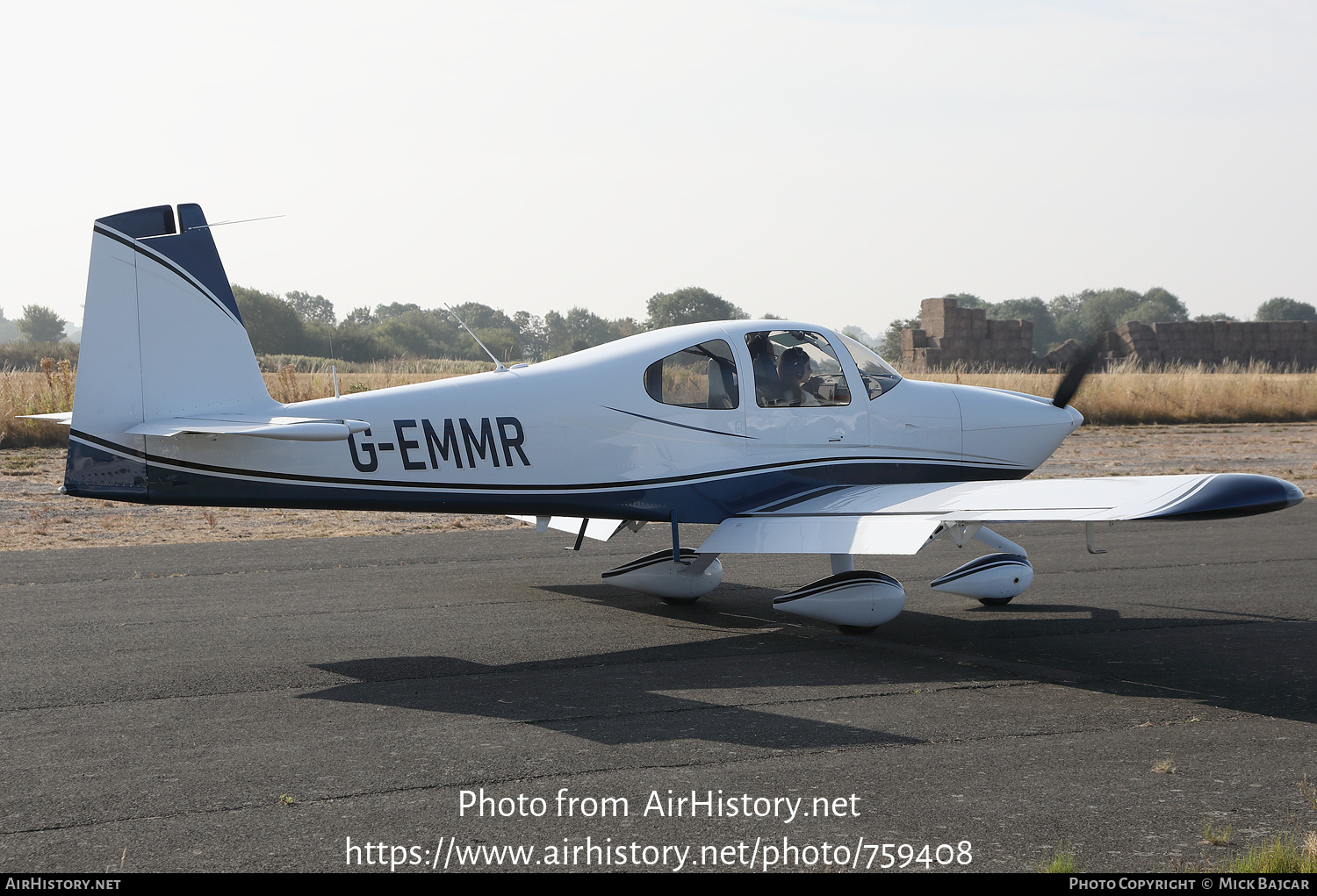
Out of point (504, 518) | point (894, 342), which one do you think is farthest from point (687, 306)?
point (504, 518)

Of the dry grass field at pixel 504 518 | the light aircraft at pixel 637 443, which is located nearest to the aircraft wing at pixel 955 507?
the light aircraft at pixel 637 443

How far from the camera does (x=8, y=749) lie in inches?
211

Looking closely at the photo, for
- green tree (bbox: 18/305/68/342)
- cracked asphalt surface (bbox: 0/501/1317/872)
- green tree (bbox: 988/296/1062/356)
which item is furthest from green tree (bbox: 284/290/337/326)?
cracked asphalt surface (bbox: 0/501/1317/872)

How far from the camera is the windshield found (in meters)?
9.12

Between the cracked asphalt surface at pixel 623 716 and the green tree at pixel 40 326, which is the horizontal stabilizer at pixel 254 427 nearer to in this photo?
the cracked asphalt surface at pixel 623 716

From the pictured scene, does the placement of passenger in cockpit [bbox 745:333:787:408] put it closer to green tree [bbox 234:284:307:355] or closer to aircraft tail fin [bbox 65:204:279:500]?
aircraft tail fin [bbox 65:204:279:500]

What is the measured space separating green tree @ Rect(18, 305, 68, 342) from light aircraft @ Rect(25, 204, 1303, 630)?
13024 centimetres

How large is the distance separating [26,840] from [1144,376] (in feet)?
115

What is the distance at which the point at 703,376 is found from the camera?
8633 millimetres

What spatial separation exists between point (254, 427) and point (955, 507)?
15.3 feet

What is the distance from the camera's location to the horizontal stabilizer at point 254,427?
6836mm

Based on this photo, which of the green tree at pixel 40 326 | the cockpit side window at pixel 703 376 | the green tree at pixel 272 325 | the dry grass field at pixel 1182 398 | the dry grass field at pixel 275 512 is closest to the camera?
the cockpit side window at pixel 703 376

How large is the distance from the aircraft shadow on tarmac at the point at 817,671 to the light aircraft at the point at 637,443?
1.54 ft

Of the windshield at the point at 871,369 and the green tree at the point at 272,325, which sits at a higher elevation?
the green tree at the point at 272,325
